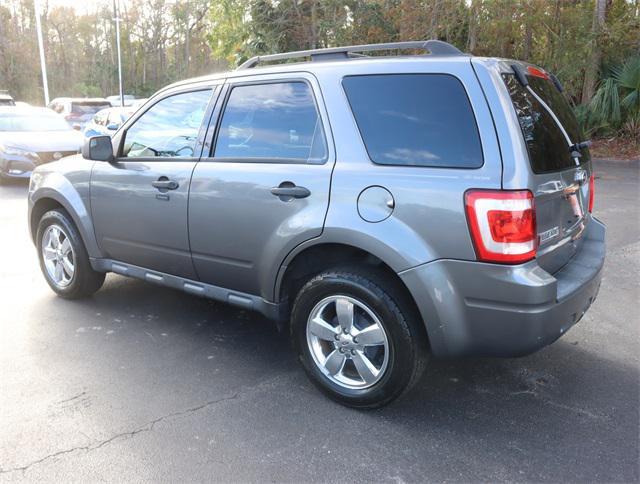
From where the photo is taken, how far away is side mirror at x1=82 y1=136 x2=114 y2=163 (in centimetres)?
420

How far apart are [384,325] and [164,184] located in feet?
5.98

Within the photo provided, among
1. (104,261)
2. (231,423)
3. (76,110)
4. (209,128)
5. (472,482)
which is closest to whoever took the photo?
(472,482)

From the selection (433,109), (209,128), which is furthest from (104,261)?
(433,109)

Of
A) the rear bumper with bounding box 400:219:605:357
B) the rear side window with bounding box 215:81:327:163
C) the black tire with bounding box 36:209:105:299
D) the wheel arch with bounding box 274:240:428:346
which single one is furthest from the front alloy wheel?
the rear bumper with bounding box 400:219:605:357

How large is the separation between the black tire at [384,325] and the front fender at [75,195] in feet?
7.11

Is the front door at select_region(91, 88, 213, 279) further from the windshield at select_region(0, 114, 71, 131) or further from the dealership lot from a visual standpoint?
the windshield at select_region(0, 114, 71, 131)

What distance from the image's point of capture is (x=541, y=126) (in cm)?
302

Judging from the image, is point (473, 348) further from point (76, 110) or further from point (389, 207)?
point (76, 110)

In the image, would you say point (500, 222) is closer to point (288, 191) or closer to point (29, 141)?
point (288, 191)

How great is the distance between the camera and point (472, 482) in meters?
2.58

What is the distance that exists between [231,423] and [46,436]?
3.09 feet

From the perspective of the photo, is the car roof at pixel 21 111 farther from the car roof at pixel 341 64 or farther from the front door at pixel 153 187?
the car roof at pixel 341 64

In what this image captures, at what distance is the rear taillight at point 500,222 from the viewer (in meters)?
2.65

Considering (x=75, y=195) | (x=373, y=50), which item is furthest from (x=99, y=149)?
(x=373, y=50)
